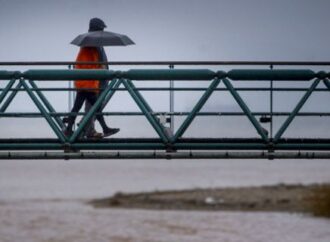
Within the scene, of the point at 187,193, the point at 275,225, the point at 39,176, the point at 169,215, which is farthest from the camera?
the point at 39,176

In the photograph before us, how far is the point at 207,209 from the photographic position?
119688mm

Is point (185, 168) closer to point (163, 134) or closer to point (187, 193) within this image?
point (187, 193)

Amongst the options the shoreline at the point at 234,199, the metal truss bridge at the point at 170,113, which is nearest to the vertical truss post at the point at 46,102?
the metal truss bridge at the point at 170,113

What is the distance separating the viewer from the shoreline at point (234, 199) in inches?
4486

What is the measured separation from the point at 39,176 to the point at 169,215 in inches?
2682

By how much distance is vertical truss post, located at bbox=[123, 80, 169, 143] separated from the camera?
64.7 feet

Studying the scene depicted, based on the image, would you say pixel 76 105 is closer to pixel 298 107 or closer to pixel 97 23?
pixel 97 23

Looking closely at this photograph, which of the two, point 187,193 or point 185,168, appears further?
point 185,168

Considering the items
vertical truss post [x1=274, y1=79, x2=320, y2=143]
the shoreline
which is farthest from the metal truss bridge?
the shoreline

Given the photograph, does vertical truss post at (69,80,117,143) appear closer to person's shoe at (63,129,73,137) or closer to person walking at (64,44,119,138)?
person walking at (64,44,119,138)

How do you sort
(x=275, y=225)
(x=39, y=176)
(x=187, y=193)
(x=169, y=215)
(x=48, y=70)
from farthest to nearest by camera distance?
(x=39, y=176) < (x=187, y=193) < (x=169, y=215) < (x=275, y=225) < (x=48, y=70)

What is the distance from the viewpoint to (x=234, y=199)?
122250 millimetres

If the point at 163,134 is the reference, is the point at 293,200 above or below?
below

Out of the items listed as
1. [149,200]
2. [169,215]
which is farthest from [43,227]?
[149,200]
